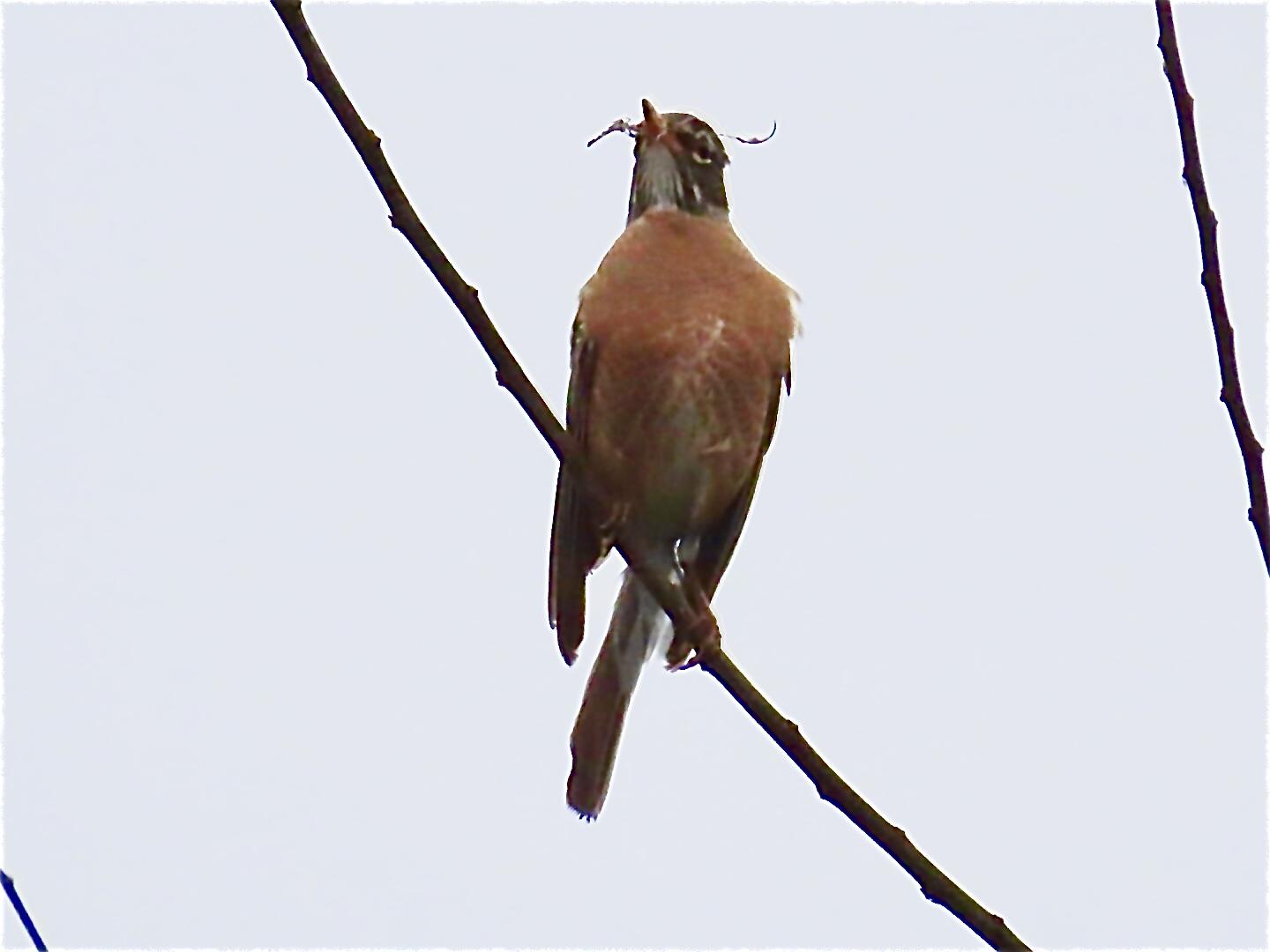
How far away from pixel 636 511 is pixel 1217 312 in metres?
3.16

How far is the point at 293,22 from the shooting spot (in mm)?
3143

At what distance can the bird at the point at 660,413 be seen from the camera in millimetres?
5434

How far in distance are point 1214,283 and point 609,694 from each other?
11.2ft

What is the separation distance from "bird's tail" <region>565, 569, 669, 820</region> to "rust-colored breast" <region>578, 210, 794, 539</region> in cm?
30

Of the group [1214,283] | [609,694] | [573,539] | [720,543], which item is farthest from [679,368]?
[1214,283]

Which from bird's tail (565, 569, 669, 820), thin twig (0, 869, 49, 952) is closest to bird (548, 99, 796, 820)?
bird's tail (565, 569, 669, 820)

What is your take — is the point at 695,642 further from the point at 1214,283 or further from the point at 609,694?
the point at 1214,283

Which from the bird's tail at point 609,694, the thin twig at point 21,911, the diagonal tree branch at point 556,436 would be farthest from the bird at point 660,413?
the thin twig at point 21,911

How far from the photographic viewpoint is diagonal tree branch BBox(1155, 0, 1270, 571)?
2576 mm

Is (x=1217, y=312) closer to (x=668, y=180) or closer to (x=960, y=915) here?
(x=960, y=915)

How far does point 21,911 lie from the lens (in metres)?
2.72

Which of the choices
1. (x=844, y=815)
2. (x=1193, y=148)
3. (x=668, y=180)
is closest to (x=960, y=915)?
(x=844, y=815)

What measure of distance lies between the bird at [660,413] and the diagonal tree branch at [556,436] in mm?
1544

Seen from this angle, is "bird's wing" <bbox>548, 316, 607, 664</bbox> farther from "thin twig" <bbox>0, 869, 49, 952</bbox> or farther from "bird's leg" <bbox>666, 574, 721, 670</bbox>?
"thin twig" <bbox>0, 869, 49, 952</bbox>
